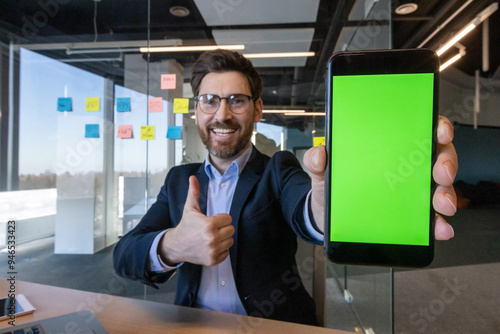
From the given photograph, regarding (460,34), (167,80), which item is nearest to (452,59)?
(460,34)

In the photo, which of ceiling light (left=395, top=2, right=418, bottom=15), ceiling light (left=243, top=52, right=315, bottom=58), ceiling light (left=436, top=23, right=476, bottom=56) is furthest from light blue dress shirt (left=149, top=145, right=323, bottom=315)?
ceiling light (left=436, top=23, right=476, bottom=56)

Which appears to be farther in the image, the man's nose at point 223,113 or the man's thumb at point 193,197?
the man's nose at point 223,113

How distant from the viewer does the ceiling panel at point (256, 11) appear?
1.83 metres

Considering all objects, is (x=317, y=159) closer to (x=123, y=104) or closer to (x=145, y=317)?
(x=145, y=317)

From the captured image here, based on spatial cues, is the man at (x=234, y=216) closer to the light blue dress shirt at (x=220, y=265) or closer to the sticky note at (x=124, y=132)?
the light blue dress shirt at (x=220, y=265)

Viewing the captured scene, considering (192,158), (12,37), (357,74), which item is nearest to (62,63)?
(12,37)

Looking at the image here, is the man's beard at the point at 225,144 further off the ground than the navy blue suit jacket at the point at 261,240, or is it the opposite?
the man's beard at the point at 225,144

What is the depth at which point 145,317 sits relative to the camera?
1.64ft

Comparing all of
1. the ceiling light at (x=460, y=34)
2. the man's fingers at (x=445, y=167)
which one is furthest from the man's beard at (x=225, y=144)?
the ceiling light at (x=460, y=34)

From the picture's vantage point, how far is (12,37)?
6.73ft

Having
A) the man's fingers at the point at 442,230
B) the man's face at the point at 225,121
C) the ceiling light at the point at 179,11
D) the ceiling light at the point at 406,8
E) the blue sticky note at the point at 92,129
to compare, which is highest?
the ceiling light at the point at 406,8

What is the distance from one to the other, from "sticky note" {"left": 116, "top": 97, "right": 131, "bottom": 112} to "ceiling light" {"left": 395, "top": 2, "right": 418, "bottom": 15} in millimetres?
2115

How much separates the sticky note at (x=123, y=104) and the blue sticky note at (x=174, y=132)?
36 centimetres

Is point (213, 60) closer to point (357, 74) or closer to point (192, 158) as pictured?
point (357, 74)
